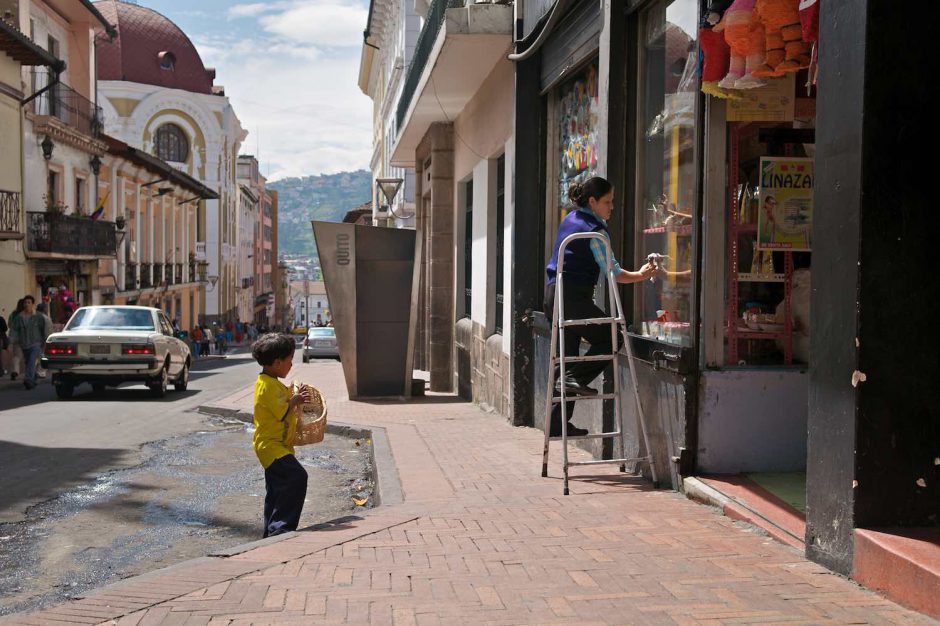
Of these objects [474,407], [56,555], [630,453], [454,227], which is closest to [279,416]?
[56,555]

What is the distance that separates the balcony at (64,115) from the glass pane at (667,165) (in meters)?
24.8

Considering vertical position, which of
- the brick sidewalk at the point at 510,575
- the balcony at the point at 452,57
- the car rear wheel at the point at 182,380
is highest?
the balcony at the point at 452,57

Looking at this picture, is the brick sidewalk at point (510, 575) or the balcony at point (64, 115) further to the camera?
the balcony at point (64, 115)

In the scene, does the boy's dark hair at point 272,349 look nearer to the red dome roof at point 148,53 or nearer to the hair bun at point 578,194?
the hair bun at point 578,194

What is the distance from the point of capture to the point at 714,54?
5.98m

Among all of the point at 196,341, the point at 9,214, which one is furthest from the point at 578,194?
the point at 196,341

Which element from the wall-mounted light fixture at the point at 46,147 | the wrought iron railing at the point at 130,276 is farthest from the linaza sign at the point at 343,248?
the wrought iron railing at the point at 130,276

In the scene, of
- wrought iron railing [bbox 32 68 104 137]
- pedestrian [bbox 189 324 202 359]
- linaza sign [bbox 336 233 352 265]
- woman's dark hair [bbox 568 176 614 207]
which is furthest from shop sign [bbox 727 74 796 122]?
pedestrian [bbox 189 324 202 359]

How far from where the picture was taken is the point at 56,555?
6113 millimetres

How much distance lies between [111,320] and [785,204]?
13.8 metres

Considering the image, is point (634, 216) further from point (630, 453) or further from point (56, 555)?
point (56, 555)

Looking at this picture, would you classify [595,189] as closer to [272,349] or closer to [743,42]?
[743,42]

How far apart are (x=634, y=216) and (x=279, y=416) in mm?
3158

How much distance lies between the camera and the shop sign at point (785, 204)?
616 cm
